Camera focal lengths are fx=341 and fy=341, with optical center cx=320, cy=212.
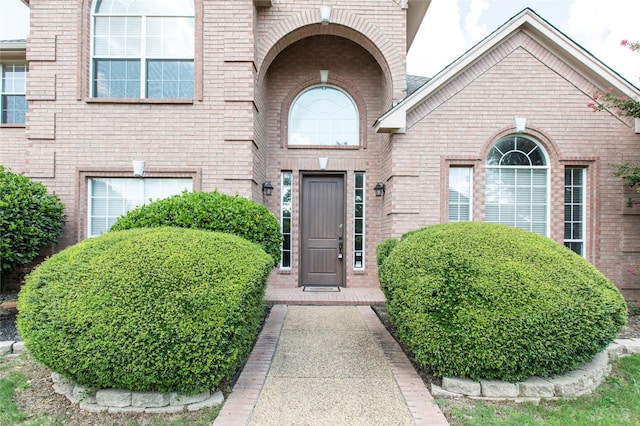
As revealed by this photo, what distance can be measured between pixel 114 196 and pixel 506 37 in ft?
26.7

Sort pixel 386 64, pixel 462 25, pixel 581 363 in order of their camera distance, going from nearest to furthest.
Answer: pixel 581 363
pixel 386 64
pixel 462 25

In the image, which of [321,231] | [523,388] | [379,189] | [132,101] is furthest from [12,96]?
[523,388]

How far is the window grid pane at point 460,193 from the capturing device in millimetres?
6766

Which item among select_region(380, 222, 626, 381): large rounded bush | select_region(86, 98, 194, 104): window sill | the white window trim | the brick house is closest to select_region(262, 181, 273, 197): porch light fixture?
the brick house

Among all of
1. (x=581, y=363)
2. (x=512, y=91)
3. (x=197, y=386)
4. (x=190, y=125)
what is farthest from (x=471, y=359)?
(x=190, y=125)

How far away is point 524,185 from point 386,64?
370 cm

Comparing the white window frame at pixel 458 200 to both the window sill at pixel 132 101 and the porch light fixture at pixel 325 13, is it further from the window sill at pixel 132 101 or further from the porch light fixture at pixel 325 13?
the window sill at pixel 132 101

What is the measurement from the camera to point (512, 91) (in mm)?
6648

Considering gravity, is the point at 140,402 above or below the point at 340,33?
below

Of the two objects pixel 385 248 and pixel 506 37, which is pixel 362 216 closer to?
pixel 385 248

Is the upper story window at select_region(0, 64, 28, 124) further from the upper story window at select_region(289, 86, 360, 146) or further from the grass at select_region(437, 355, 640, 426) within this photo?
the grass at select_region(437, 355, 640, 426)

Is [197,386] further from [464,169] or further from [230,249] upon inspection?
[464,169]

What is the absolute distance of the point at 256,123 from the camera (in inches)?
271

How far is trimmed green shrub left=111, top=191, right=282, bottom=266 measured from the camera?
16.3 ft
